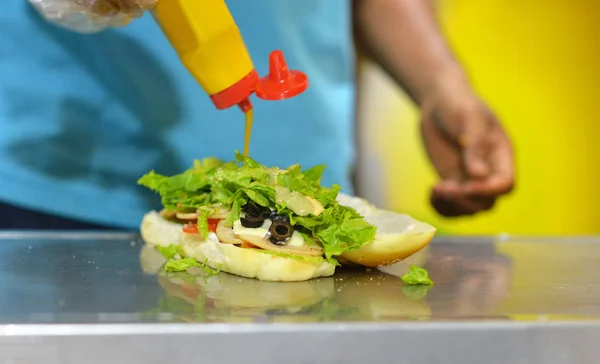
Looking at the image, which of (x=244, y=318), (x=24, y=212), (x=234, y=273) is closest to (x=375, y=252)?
(x=234, y=273)

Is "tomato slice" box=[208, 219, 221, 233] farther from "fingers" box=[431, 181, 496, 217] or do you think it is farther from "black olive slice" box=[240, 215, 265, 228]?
"fingers" box=[431, 181, 496, 217]

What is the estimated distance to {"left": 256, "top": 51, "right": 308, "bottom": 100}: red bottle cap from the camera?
40.0 inches

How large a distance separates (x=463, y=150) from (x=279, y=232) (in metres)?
0.89

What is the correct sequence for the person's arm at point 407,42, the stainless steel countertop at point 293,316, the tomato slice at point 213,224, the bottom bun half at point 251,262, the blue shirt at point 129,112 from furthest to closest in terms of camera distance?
the person's arm at point 407,42, the blue shirt at point 129,112, the tomato slice at point 213,224, the bottom bun half at point 251,262, the stainless steel countertop at point 293,316

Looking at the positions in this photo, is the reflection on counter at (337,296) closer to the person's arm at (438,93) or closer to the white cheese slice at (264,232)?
the white cheese slice at (264,232)

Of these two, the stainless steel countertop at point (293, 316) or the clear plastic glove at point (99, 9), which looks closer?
the stainless steel countertop at point (293, 316)

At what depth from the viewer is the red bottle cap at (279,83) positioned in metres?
1.02

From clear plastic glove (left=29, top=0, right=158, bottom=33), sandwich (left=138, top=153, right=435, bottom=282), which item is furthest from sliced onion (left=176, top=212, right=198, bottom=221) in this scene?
clear plastic glove (left=29, top=0, right=158, bottom=33)

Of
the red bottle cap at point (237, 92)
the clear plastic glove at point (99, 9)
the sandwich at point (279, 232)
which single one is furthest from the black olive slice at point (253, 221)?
the clear plastic glove at point (99, 9)

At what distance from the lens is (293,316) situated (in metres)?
0.72

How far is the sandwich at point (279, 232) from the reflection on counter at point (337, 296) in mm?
23

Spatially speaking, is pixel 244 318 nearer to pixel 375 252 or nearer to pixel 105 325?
pixel 105 325

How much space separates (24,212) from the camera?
1.45 meters

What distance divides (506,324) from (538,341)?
0.04 meters
